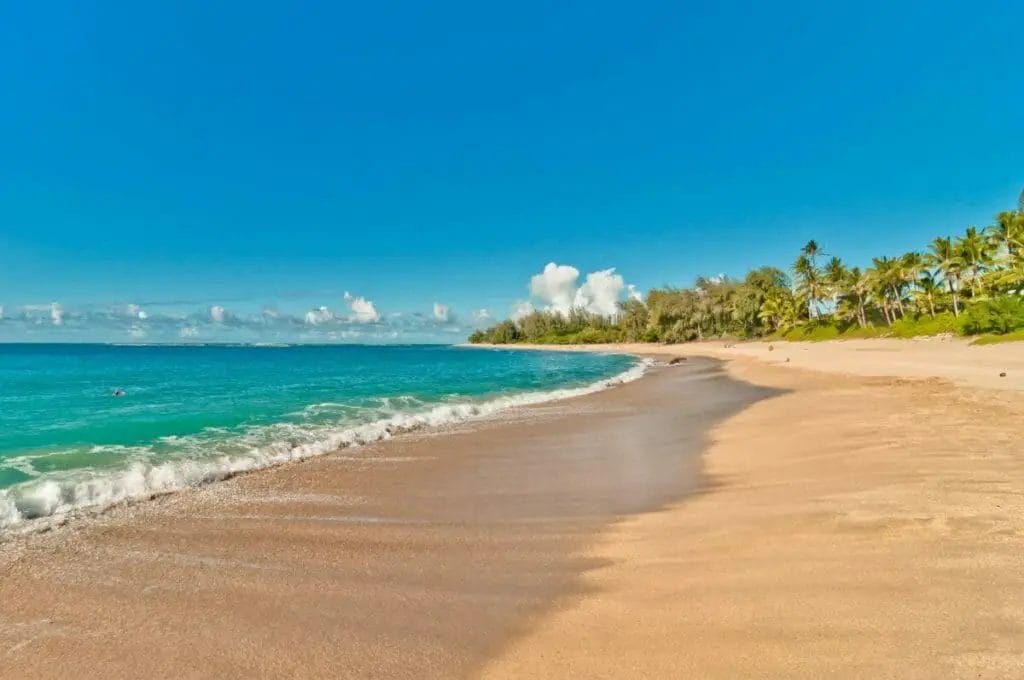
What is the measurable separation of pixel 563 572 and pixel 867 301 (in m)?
87.4

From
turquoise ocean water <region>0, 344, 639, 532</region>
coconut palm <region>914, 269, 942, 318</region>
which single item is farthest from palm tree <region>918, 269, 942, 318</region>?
turquoise ocean water <region>0, 344, 639, 532</region>

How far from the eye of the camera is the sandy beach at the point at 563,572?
3.76 m

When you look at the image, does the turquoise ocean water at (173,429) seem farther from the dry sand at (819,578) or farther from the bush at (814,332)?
the bush at (814,332)

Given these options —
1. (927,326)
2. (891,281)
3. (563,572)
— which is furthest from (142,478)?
(891,281)

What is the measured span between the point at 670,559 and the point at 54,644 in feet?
17.4

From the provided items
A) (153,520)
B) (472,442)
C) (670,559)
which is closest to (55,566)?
(153,520)

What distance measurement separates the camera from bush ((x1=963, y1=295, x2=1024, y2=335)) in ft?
124

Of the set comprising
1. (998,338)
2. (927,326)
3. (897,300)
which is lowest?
(998,338)

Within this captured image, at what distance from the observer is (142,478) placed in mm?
9195

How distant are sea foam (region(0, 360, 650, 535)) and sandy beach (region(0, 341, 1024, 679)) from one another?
66 centimetres

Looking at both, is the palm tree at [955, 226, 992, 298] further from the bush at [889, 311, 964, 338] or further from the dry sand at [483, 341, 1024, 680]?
the dry sand at [483, 341, 1024, 680]

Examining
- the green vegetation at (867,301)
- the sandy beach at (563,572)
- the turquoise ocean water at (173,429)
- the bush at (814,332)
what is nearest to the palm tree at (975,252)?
the green vegetation at (867,301)

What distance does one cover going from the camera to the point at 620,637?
399 cm

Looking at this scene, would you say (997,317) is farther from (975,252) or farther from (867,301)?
(867,301)
